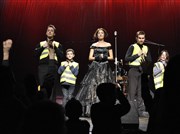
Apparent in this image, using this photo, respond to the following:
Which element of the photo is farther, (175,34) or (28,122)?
(175,34)

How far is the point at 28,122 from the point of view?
5.05 feet

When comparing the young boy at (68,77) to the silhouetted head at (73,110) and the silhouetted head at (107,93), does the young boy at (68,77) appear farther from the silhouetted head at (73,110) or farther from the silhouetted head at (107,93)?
the silhouetted head at (107,93)

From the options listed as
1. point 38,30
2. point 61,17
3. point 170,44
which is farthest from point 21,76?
point 170,44

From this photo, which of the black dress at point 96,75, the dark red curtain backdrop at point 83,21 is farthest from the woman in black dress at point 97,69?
the dark red curtain backdrop at point 83,21

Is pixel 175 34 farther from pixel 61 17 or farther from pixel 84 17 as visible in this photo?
pixel 61 17

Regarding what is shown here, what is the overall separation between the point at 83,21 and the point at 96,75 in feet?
10.7

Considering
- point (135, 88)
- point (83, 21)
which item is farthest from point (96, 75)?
point (83, 21)

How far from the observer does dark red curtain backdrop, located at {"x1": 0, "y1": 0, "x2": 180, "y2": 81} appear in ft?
31.1

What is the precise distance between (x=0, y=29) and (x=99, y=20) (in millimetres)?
2706

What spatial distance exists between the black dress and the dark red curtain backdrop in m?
2.99

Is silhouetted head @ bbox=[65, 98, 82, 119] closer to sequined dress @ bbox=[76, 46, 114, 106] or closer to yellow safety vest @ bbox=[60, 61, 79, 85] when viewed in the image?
sequined dress @ bbox=[76, 46, 114, 106]

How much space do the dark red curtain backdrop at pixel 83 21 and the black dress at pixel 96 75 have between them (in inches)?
118

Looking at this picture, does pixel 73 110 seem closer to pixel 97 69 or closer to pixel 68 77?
pixel 97 69

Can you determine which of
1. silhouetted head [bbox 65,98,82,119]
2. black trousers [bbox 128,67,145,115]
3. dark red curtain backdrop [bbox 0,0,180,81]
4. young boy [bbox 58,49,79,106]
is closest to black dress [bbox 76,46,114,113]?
black trousers [bbox 128,67,145,115]
